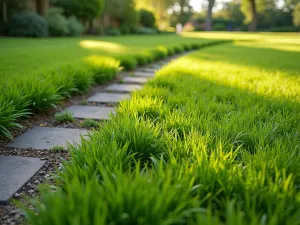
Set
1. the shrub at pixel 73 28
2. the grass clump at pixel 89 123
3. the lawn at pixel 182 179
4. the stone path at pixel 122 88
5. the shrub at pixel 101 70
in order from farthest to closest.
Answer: the shrub at pixel 73 28, the shrub at pixel 101 70, the stone path at pixel 122 88, the grass clump at pixel 89 123, the lawn at pixel 182 179

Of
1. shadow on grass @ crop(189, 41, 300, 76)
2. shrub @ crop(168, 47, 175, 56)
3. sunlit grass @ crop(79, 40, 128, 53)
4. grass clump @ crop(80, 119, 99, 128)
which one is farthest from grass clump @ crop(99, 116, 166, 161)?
shrub @ crop(168, 47, 175, 56)

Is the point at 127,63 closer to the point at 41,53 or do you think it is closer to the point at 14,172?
the point at 41,53

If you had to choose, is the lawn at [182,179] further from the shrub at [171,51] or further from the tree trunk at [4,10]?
the tree trunk at [4,10]

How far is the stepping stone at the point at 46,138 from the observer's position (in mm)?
2146

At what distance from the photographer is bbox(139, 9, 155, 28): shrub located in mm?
31092

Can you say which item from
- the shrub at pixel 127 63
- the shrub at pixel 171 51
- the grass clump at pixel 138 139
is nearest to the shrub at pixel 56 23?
the shrub at pixel 171 51

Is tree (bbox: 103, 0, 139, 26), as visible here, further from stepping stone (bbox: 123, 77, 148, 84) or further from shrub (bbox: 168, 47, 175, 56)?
stepping stone (bbox: 123, 77, 148, 84)

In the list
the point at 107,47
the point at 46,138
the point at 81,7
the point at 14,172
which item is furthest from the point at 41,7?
the point at 14,172

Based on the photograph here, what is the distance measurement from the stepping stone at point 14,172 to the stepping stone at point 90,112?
1063 mm

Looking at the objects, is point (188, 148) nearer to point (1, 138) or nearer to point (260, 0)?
point (1, 138)

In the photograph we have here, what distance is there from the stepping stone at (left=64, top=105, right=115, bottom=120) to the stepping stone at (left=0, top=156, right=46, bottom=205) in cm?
106

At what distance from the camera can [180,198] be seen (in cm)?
111

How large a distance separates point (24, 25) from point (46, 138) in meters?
14.1

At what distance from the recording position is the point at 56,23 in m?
16.2
